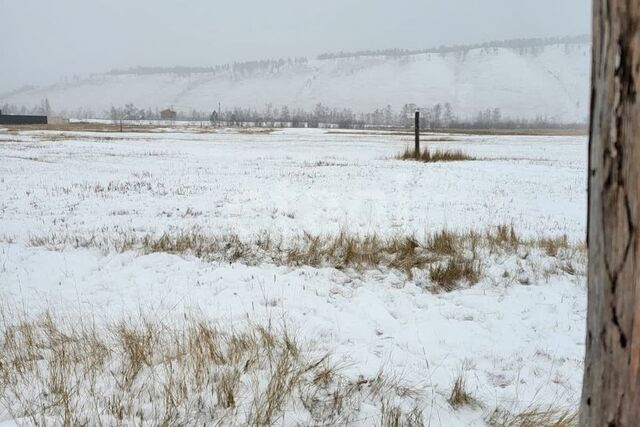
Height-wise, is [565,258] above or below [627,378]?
below

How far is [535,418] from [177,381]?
7.68 feet

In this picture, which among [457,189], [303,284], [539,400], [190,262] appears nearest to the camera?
[539,400]

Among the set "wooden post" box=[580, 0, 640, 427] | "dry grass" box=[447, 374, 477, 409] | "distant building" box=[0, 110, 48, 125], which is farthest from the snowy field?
"distant building" box=[0, 110, 48, 125]

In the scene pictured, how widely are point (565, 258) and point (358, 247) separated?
2.96 m

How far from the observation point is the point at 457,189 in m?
13.1

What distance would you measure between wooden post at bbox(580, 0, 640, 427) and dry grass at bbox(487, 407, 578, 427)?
1640 millimetres

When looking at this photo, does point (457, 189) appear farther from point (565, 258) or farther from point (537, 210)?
point (565, 258)

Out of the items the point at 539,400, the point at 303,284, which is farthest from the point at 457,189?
the point at 539,400

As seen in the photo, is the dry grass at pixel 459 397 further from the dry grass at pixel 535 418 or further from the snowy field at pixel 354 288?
the dry grass at pixel 535 418

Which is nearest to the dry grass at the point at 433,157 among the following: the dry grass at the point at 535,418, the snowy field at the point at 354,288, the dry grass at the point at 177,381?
the snowy field at the point at 354,288

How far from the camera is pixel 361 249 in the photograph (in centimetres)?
654

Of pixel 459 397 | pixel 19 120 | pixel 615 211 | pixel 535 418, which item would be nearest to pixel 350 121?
pixel 19 120

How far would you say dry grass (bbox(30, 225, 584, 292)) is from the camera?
19.5 feet

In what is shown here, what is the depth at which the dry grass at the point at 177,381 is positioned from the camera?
2.68m
